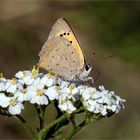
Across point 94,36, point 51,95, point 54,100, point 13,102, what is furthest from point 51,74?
point 94,36

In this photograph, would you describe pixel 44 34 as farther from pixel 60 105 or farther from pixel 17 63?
pixel 60 105

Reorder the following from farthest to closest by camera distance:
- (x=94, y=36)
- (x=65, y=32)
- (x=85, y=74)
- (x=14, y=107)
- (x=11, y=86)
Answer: (x=94, y=36)
(x=65, y=32)
(x=85, y=74)
(x=11, y=86)
(x=14, y=107)

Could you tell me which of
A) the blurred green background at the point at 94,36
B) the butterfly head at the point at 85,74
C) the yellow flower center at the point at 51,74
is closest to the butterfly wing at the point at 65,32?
the butterfly head at the point at 85,74

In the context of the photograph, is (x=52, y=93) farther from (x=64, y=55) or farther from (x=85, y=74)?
(x=64, y=55)

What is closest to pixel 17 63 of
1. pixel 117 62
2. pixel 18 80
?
pixel 117 62

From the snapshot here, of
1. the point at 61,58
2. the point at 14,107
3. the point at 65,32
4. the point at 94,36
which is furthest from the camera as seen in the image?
the point at 94,36

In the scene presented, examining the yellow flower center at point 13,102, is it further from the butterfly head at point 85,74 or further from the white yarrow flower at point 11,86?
the butterfly head at point 85,74
